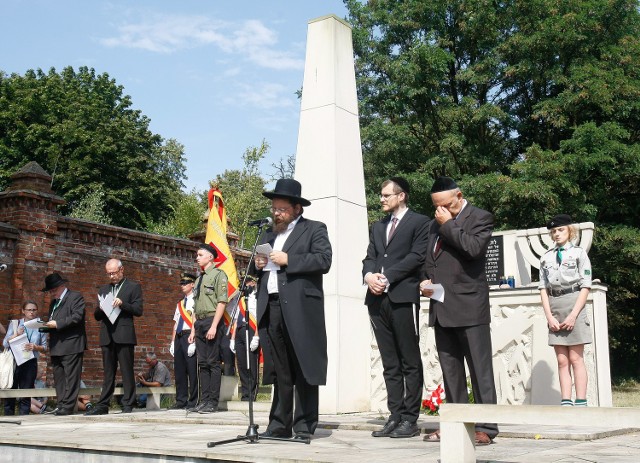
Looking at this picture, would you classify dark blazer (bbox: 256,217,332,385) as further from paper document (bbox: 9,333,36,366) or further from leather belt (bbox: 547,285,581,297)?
paper document (bbox: 9,333,36,366)

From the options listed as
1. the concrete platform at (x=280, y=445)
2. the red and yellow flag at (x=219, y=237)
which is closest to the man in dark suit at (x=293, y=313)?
the concrete platform at (x=280, y=445)

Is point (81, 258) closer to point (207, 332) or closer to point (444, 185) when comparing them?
point (207, 332)

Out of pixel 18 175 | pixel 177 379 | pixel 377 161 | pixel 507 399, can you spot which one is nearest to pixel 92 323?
pixel 18 175

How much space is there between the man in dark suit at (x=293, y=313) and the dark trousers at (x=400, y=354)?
1.72 ft

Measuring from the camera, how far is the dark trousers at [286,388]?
5.30 metres

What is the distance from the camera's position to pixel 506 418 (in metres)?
3.54

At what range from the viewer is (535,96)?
23109 millimetres

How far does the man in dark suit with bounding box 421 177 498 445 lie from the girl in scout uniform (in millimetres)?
1780

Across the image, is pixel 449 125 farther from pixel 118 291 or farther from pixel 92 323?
pixel 118 291

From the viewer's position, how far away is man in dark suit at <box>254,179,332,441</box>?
5230 millimetres

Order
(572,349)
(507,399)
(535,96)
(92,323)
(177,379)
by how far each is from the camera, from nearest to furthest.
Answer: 1. (572,349)
2. (507,399)
3. (177,379)
4. (92,323)
5. (535,96)

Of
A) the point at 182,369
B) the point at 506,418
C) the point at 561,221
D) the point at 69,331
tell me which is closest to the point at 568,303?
the point at 561,221

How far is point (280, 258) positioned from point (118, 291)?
415 cm

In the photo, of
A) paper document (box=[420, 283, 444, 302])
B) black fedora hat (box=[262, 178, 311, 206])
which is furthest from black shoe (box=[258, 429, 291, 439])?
black fedora hat (box=[262, 178, 311, 206])
